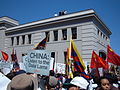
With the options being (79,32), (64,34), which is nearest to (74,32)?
(79,32)

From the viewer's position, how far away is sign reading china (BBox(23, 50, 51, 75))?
13.9 feet

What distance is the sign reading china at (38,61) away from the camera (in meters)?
4.24

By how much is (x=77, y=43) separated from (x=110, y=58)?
1131cm

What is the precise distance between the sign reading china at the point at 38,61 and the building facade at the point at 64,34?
11.2m

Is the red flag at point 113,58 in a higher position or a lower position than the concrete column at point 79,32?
lower

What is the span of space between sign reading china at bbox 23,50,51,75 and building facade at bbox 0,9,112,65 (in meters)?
11.2

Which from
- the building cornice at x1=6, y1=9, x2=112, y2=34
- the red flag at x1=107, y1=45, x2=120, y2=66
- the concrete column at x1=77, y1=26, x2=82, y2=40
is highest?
the building cornice at x1=6, y1=9, x2=112, y2=34

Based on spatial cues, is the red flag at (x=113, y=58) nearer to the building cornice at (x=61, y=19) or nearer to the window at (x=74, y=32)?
the building cornice at (x=61, y=19)

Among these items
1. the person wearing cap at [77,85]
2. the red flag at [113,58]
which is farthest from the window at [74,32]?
the person wearing cap at [77,85]

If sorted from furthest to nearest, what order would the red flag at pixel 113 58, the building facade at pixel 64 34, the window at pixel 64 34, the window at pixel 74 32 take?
1. the window at pixel 64 34
2. the window at pixel 74 32
3. the building facade at pixel 64 34
4. the red flag at pixel 113 58

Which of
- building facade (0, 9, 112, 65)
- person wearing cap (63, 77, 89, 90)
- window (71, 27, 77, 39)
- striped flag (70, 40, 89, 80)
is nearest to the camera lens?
person wearing cap (63, 77, 89, 90)

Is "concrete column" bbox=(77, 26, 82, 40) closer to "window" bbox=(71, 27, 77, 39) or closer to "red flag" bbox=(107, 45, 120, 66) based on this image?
"window" bbox=(71, 27, 77, 39)

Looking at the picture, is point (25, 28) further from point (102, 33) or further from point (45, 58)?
point (45, 58)

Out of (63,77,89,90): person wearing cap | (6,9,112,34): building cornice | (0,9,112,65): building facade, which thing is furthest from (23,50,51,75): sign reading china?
(6,9,112,34): building cornice
